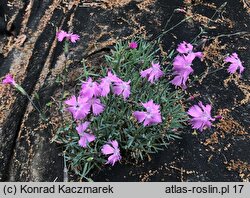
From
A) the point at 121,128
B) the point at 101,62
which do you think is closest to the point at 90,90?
the point at 121,128

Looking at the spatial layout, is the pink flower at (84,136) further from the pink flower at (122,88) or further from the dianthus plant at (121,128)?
the pink flower at (122,88)

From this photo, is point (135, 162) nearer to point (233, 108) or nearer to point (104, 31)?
point (233, 108)

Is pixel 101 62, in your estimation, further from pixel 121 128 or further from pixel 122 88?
pixel 122 88

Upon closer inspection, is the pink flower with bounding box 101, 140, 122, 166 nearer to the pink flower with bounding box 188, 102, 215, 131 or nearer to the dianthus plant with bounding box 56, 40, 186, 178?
the dianthus plant with bounding box 56, 40, 186, 178

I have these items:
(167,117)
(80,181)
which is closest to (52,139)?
(80,181)

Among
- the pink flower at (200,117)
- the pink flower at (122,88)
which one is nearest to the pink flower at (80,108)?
the pink flower at (122,88)

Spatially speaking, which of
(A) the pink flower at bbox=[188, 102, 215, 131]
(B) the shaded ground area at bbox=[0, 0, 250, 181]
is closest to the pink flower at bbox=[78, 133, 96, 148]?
(B) the shaded ground area at bbox=[0, 0, 250, 181]
